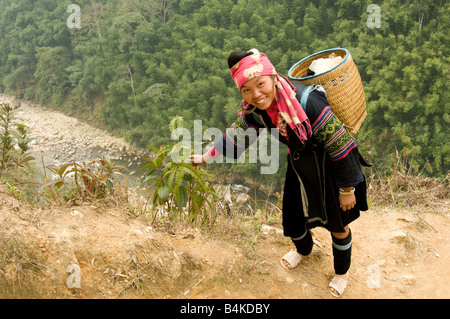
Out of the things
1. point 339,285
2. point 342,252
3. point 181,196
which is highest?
point 181,196

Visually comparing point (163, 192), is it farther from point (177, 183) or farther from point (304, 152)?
point (304, 152)

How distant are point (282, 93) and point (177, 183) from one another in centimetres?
67

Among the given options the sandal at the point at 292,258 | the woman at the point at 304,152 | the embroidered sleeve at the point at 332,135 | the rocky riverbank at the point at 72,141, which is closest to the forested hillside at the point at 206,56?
the rocky riverbank at the point at 72,141

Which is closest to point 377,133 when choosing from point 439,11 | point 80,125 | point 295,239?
point 439,11

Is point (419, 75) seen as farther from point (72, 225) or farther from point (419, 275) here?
point (72, 225)

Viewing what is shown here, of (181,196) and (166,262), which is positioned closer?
(166,262)

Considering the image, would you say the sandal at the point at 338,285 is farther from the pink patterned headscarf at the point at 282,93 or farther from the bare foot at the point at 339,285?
the pink patterned headscarf at the point at 282,93

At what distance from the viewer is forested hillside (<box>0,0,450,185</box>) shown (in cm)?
1560

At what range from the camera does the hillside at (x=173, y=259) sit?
50.9 inches

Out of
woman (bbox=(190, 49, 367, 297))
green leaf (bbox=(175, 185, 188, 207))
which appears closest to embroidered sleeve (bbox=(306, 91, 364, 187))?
woman (bbox=(190, 49, 367, 297))

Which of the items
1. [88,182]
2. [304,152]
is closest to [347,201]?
[304,152]

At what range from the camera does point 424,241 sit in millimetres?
2246

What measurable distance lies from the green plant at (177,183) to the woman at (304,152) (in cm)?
8

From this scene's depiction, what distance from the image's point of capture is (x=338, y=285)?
5.57 ft
